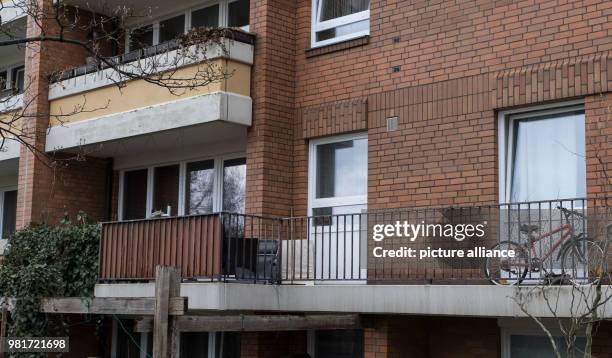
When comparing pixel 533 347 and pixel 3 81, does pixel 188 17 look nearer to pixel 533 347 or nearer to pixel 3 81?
pixel 3 81

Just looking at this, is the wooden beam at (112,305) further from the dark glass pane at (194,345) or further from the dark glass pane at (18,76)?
the dark glass pane at (18,76)

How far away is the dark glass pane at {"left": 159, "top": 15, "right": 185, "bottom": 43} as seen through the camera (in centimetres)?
1661

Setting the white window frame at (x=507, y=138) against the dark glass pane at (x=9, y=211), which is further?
the dark glass pane at (x=9, y=211)

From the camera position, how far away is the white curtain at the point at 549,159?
1097cm

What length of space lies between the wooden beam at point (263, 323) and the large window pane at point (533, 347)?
1.93 m

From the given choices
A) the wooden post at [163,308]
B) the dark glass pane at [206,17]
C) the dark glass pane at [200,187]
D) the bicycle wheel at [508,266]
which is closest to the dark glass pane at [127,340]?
the dark glass pane at [200,187]

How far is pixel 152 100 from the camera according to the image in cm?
1445

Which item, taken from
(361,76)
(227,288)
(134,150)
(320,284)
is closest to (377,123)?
(361,76)

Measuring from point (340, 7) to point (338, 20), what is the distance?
0.73ft

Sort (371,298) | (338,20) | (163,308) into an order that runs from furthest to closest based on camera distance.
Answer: (338,20)
(371,298)
(163,308)

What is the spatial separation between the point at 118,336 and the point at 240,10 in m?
6.29

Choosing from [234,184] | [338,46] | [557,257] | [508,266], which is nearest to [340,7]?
[338,46]

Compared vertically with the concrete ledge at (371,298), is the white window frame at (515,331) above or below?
below

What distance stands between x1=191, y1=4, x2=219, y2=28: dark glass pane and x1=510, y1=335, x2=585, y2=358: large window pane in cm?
759
